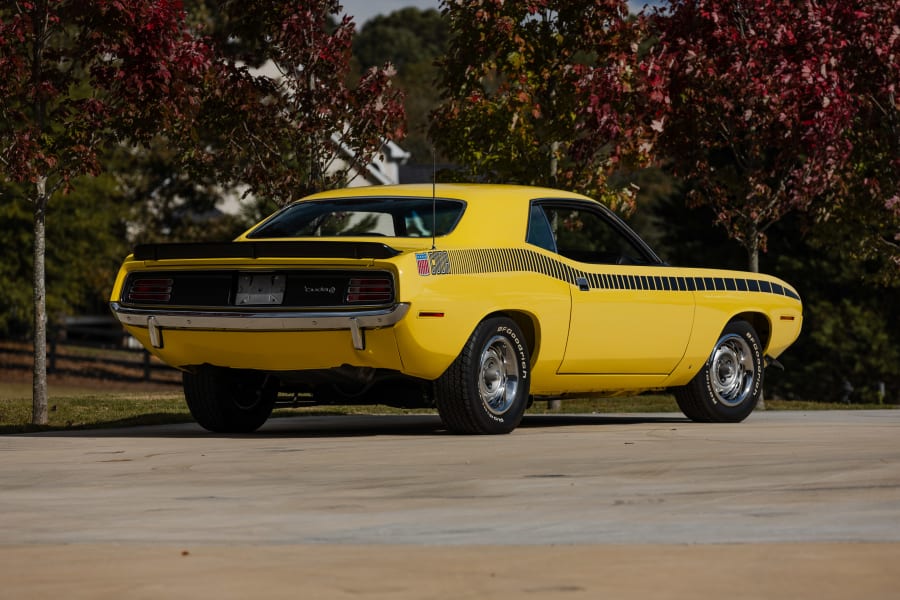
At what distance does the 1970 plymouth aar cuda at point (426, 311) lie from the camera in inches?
390

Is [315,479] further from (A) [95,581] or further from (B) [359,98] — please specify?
(B) [359,98]

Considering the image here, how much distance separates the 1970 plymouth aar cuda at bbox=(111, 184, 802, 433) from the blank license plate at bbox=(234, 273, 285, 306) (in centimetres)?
1

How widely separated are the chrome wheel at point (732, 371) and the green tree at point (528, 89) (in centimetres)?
503

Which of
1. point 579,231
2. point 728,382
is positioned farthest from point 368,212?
point 579,231

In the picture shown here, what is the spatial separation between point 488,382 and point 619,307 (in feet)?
4.33

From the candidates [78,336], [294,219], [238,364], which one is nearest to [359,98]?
[294,219]

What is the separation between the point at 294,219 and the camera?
37.7 feet

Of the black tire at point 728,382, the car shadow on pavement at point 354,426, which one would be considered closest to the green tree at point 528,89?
the car shadow on pavement at point 354,426

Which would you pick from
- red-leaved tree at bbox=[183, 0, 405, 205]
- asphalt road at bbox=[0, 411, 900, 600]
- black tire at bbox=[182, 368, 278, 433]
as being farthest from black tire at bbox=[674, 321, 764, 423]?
red-leaved tree at bbox=[183, 0, 405, 205]

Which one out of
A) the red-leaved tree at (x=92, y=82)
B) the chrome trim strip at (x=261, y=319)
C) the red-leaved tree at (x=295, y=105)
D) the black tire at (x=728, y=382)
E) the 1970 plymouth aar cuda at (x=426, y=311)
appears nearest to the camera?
the chrome trim strip at (x=261, y=319)

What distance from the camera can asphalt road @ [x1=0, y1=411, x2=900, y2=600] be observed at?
513 cm

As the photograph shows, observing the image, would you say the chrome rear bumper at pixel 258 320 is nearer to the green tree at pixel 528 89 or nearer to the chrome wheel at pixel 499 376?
the chrome wheel at pixel 499 376

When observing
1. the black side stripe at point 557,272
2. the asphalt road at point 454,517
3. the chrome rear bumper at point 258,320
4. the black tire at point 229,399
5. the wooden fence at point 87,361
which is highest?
the black side stripe at point 557,272

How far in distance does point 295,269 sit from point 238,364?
0.87 m
